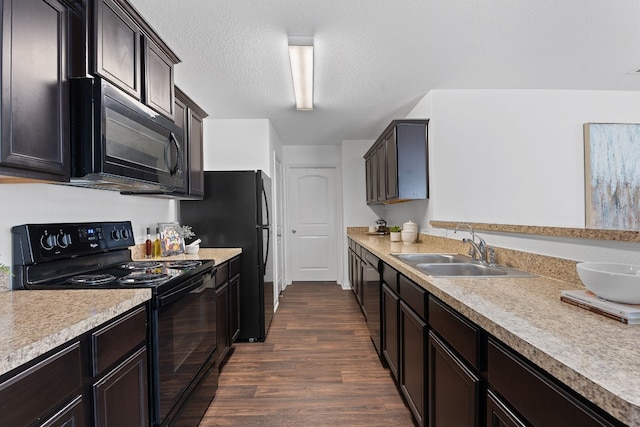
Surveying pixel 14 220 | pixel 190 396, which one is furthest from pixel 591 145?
pixel 14 220

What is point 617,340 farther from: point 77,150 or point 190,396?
point 77,150

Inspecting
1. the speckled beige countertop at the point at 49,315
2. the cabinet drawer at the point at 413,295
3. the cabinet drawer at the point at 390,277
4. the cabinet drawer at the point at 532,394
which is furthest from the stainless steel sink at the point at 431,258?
the speckled beige countertop at the point at 49,315

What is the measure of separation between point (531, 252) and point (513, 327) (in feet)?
3.15

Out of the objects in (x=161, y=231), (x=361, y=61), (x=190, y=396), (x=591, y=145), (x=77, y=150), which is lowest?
(x=190, y=396)

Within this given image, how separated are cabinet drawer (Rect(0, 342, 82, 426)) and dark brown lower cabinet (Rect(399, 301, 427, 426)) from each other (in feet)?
4.43

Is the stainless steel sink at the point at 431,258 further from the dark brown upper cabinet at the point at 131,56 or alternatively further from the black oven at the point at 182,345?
the dark brown upper cabinet at the point at 131,56

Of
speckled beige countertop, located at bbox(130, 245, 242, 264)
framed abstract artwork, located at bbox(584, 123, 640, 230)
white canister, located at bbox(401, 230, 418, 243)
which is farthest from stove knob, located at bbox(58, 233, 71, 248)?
framed abstract artwork, located at bbox(584, 123, 640, 230)

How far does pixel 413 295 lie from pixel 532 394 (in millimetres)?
892

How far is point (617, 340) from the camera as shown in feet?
2.42

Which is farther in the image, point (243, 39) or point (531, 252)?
point (243, 39)

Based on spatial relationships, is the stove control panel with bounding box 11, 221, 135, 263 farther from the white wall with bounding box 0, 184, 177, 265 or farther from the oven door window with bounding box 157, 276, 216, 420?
the oven door window with bounding box 157, 276, 216, 420

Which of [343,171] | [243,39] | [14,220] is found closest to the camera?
[14,220]

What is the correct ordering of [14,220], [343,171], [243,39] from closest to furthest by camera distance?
[14,220], [243,39], [343,171]

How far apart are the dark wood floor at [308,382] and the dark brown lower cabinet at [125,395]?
2.29 ft
